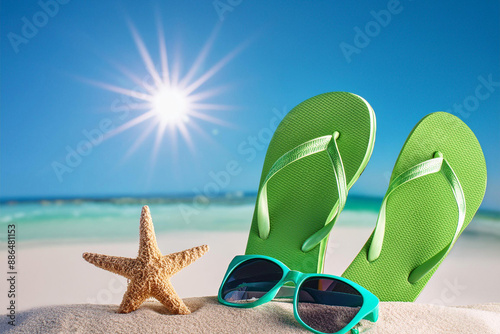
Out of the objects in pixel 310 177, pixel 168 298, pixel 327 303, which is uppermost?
pixel 310 177

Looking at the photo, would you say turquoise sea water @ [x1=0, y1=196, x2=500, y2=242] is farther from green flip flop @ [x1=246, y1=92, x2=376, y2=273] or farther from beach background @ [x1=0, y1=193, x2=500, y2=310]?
green flip flop @ [x1=246, y1=92, x2=376, y2=273]

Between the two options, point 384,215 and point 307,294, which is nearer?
point 307,294

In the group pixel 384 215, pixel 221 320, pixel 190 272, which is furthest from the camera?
pixel 190 272

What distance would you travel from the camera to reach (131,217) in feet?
10.8

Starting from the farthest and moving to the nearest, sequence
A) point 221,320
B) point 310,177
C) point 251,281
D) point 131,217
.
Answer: point 131,217 → point 310,177 → point 251,281 → point 221,320

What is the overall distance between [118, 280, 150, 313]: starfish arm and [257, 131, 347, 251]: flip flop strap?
44cm

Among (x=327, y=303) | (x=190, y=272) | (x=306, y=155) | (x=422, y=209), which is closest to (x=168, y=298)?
(x=327, y=303)

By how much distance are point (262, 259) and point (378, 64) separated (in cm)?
288

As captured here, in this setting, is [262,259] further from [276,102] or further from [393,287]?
[276,102]

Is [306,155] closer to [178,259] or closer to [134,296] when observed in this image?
[178,259]

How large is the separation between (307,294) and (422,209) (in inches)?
22.1

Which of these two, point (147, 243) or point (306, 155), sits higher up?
point (306, 155)

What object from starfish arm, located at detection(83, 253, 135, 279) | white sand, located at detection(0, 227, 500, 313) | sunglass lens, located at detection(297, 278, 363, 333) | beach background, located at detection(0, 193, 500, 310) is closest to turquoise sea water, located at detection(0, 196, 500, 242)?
beach background, located at detection(0, 193, 500, 310)

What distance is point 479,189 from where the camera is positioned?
1.25 meters
